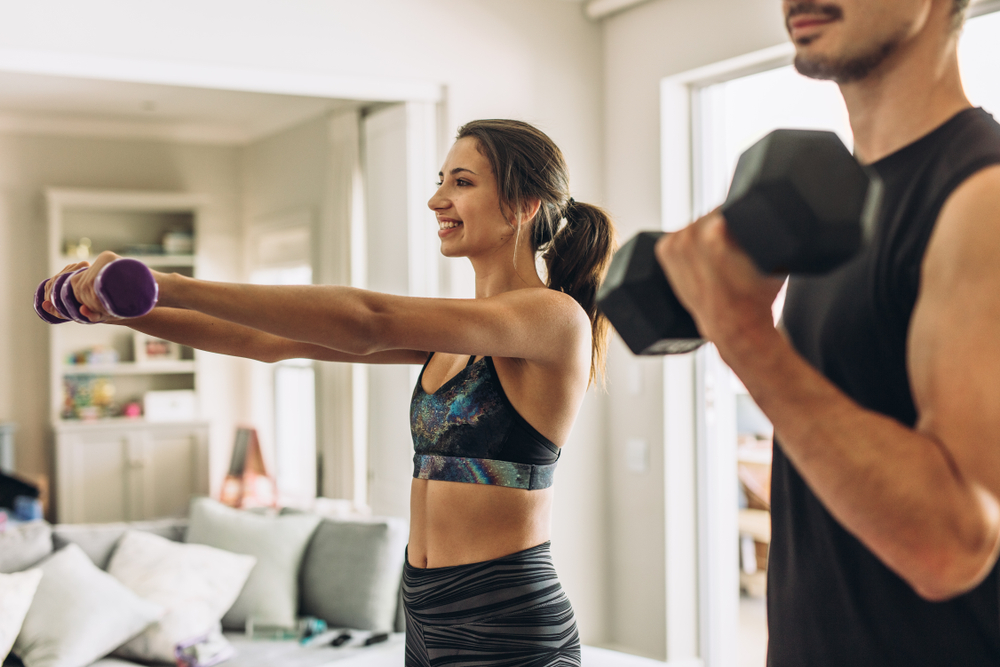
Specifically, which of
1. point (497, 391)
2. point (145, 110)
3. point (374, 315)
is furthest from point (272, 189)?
point (374, 315)

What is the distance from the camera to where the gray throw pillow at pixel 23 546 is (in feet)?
9.17

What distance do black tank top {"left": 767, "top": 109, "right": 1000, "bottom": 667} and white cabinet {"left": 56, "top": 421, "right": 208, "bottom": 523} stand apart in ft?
19.1

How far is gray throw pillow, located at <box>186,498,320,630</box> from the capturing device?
3094 millimetres

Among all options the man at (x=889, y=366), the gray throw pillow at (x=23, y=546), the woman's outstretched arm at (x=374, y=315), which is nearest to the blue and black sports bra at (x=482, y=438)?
the woman's outstretched arm at (x=374, y=315)

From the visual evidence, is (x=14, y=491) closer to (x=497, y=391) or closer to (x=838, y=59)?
(x=497, y=391)

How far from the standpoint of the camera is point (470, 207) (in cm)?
144

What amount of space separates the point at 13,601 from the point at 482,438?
1998 mm

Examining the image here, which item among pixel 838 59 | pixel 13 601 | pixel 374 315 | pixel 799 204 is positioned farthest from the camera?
pixel 13 601

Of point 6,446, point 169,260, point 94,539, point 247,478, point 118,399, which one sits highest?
point 169,260

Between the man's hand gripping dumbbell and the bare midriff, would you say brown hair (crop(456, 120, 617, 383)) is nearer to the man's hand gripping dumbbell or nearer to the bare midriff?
the bare midriff

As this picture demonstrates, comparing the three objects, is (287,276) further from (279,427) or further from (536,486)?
(536,486)

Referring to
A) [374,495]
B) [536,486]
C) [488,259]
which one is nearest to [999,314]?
[536,486]

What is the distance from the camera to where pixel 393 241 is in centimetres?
358

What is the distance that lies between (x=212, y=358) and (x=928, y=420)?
6278mm
